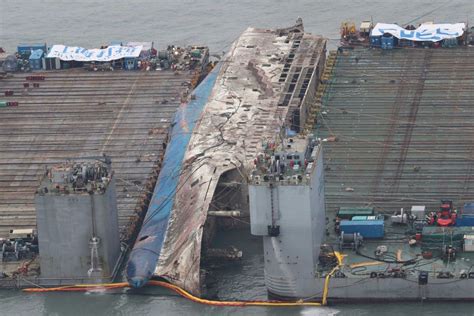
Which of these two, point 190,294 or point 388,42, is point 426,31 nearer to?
point 388,42

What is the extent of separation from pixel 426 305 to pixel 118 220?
2867cm

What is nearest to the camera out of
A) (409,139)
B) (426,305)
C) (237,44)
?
(426,305)

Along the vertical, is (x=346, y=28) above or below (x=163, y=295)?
above

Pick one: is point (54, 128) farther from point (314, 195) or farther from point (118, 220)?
point (314, 195)

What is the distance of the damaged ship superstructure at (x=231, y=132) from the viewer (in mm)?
151250

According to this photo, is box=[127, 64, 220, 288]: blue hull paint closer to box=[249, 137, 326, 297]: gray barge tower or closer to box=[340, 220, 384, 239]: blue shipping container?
box=[249, 137, 326, 297]: gray barge tower

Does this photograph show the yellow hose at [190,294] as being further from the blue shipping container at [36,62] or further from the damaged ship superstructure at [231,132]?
the blue shipping container at [36,62]

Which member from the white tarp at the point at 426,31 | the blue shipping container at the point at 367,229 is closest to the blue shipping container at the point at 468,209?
the blue shipping container at the point at 367,229

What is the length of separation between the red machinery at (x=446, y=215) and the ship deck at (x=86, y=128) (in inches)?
1032

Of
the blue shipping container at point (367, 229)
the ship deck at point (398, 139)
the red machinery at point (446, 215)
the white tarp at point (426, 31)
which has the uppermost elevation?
the white tarp at point (426, 31)

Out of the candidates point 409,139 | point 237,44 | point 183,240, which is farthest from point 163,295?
point 237,44

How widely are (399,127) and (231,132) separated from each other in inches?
638

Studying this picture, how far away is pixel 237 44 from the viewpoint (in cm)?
19325

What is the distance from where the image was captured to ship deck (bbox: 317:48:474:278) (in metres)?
151
